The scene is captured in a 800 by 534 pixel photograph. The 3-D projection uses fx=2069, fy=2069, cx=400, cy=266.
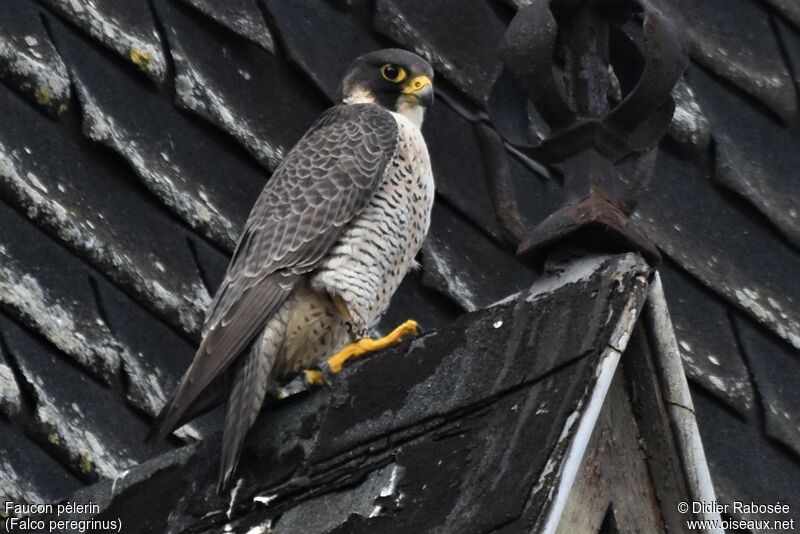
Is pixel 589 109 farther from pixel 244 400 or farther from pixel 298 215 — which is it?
pixel 298 215

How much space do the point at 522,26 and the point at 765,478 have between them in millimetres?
2281

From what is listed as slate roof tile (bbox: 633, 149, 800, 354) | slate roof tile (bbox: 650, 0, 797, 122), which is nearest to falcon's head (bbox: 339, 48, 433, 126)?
slate roof tile (bbox: 633, 149, 800, 354)

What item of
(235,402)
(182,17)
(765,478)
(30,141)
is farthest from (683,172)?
(235,402)

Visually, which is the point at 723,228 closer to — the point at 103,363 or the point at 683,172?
the point at 683,172

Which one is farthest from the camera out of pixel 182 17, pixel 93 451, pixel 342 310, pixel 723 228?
pixel 723 228

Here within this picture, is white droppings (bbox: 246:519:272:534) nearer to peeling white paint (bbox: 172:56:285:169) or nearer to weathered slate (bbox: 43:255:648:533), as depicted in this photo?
weathered slate (bbox: 43:255:648:533)

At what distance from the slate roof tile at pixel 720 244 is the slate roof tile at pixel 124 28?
1.54 metres

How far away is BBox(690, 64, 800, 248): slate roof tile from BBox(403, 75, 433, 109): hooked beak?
3.82ft

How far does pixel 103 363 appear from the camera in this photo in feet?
15.5

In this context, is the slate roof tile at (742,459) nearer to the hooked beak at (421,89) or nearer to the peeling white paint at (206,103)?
the hooked beak at (421,89)

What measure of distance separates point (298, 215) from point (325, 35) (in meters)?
1.00

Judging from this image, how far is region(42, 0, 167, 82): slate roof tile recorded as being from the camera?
17.4 ft

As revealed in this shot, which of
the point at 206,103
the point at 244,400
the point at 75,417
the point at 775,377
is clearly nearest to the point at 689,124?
the point at 775,377

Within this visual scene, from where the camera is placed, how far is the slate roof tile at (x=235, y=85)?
17.7 feet
